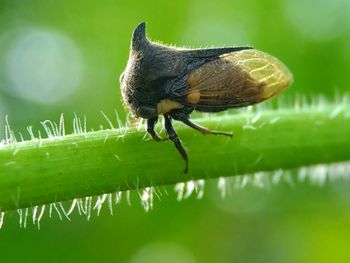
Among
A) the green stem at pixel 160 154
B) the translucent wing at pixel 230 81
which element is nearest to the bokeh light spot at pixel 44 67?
the translucent wing at pixel 230 81

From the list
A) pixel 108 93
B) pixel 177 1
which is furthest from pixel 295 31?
pixel 108 93

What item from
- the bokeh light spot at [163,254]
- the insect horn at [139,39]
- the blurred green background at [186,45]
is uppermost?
the insect horn at [139,39]

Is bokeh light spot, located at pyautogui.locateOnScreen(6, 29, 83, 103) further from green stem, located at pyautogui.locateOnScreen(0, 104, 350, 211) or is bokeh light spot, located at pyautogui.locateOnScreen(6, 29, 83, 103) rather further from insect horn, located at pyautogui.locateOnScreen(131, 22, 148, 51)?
green stem, located at pyautogui.locateOnScreen(0, 104, 350, 211)

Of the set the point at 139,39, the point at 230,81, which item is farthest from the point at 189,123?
the point at 139,39

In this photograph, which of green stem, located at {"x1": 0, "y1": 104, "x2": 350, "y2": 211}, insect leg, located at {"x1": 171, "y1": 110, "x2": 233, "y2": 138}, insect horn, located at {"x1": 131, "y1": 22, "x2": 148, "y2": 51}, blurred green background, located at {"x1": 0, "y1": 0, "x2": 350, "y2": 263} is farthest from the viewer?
blurred green background, located at {"x1": 0, "y1": 0, "x2": 350, "y2": 263}

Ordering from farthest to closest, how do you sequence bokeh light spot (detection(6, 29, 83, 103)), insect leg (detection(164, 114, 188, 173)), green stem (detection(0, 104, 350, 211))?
bokeh light spot (detection(6, 29, 83, 103))
insect leg (detection(164, 114, 188, 173))
green stem (detection(0, 104, 350, 211))

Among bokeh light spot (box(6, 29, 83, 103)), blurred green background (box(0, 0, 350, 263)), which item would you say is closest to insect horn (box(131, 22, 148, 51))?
blurred green background (box(0, 0, 350, 263))

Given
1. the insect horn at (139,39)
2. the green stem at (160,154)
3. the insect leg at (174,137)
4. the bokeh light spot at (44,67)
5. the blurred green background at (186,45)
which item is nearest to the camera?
the green stem at (160,154)

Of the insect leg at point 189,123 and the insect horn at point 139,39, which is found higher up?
the insect horn at point 139,39

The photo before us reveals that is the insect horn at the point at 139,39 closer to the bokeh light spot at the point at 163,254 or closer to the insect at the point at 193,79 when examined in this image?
the insect at the point at 193,79
